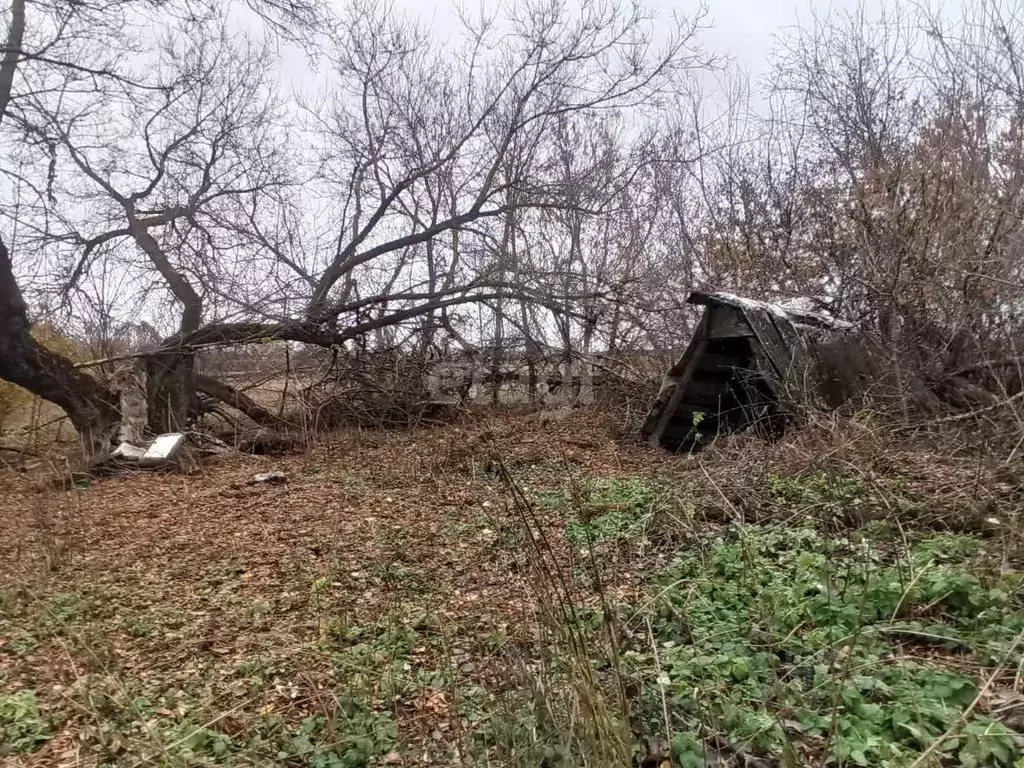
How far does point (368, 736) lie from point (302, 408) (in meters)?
8.17

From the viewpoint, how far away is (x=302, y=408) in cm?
1019

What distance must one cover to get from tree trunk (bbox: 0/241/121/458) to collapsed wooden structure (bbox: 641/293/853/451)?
286 inches

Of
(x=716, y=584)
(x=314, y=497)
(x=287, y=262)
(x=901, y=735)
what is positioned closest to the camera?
(x=901, y=735)

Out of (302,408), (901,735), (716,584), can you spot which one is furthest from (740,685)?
(302,408)

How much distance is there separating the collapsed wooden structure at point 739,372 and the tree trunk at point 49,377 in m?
7.28

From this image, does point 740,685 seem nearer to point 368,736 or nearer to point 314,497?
point 368,736

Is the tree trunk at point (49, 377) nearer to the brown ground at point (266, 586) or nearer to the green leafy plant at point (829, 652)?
the brown ground at point (266, 586)

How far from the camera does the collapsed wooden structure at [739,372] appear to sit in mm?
6804

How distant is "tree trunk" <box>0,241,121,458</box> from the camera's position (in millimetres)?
8836

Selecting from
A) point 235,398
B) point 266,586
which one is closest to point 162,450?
point 235,398

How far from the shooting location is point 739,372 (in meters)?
7.33

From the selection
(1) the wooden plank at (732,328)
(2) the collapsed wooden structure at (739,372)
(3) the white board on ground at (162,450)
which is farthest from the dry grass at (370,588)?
(1) the wooden plank at (732,328)

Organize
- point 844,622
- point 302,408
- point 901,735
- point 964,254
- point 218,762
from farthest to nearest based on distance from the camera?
point 302,408
point 964,254
point 844,622
point 218,762
point 901,735

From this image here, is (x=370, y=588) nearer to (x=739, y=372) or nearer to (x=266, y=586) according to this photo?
→ (x=266, y=586)
